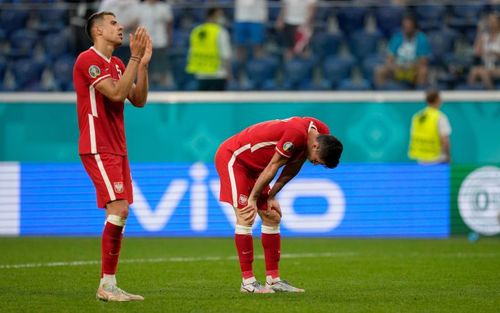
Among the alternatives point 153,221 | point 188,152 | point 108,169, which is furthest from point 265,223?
point 188,152

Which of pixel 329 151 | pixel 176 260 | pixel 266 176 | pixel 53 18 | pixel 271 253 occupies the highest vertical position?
pixel 53 18

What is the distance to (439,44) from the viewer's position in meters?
18.2

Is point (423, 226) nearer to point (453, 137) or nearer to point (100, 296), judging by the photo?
point (453, 137)

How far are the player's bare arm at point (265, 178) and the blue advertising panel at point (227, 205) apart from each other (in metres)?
6.96

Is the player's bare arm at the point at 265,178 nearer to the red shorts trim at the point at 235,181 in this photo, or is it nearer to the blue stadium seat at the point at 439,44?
the red shorts trim at the point at 235,181

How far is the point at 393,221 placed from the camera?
631 inches

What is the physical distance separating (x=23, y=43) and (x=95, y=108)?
34.5 feet

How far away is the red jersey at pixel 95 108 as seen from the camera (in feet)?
28.0

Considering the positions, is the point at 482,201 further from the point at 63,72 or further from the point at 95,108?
the point at 95,108

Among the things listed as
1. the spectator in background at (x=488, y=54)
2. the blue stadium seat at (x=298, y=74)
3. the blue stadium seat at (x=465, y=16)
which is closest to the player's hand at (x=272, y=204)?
the blue stadium seat at (x=298, y=74)


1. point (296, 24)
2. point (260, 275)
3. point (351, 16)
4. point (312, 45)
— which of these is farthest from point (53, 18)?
point (260, 275)

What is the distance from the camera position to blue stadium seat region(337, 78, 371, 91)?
59.3 feet

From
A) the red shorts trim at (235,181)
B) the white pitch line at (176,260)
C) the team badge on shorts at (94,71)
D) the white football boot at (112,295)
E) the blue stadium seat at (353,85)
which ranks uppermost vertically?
the team badge on shorts at (94,71)

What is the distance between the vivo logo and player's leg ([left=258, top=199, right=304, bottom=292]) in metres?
6.44
